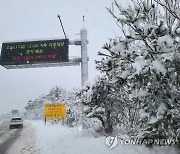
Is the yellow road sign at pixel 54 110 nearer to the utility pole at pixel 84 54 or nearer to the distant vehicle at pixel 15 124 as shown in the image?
the distant vehicle at pixel 15 124

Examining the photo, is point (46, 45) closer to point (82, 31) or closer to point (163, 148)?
point (82, 31)

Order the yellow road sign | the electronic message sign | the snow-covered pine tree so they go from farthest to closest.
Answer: the yellow road sign, the electronic message sign, the snow-covered pine tree

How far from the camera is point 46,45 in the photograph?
2055 cm

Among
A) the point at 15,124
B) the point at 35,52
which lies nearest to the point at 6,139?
the point at 35,52

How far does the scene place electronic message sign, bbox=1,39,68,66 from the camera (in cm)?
2028

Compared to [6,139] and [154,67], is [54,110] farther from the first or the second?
[154,67]

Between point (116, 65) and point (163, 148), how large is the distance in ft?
10.7

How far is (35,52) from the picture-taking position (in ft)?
67.5

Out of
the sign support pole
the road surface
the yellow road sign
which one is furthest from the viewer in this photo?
the yellow road sign

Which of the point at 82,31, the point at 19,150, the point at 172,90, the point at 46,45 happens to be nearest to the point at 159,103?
the point at 172,90

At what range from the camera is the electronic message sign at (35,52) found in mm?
20281

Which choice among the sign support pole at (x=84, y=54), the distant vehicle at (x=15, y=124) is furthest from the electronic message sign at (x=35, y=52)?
the distant vehicle at (x=15, y=124)

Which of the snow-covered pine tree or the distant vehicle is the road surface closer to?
the distant vehicle

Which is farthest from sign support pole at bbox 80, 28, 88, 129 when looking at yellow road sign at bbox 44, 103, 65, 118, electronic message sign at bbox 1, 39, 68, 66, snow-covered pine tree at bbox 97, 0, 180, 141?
snow-covered pine tree at bbox 97, 0, 180, 141
